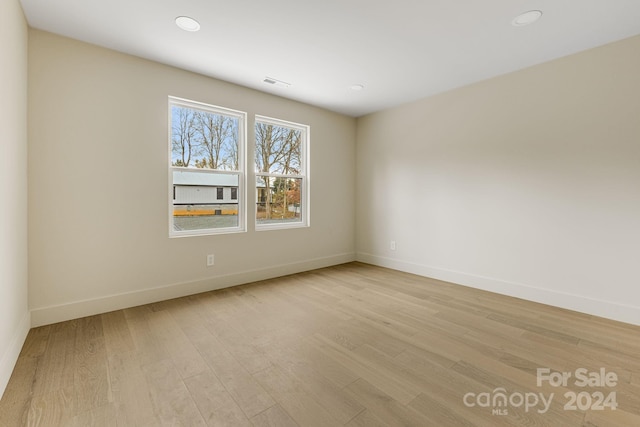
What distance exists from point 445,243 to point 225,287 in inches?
116

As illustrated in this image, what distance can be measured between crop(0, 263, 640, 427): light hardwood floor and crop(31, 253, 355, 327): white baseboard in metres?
0.10

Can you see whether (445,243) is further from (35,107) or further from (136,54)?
(35,107)

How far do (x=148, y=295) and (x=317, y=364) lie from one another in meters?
2.07

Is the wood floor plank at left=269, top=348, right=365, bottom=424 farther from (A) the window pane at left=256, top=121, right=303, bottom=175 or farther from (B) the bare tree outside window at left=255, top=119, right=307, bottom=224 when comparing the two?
(A) the window pane at left=256, top=121, right=303, bottom=175

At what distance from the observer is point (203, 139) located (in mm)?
3361

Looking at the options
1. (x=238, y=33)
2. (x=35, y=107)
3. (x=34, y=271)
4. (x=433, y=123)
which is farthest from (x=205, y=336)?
(x=433, y=123)

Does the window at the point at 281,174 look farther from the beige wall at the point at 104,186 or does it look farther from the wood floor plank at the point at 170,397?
the wood floor plank at the point at 170,397

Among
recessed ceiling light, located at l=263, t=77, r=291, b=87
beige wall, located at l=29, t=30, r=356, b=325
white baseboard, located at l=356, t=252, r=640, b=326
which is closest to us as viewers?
beige wall, located at l=29, t=30, r=356, b=325

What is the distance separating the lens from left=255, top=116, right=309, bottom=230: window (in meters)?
3.88

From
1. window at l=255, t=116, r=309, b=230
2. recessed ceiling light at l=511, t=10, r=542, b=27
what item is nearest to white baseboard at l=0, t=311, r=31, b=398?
window at l=255, t=116, r=309, b=230

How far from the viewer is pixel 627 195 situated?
253 centimetres

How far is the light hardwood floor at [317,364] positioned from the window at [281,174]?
4.62 ft

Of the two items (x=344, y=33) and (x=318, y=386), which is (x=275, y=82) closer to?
(x=344, y=33)

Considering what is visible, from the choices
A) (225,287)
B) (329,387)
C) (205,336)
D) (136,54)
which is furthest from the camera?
(225,287)
